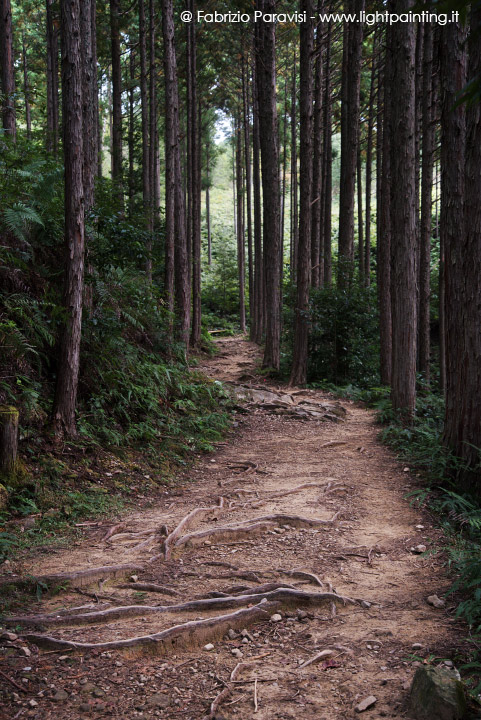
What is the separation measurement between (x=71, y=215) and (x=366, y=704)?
5981mm

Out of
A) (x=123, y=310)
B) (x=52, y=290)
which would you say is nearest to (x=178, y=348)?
(x=123, y=310)

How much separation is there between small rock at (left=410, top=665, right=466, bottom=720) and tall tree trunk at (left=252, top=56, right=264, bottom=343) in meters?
20.8

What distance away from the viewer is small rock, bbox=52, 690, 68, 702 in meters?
2.91

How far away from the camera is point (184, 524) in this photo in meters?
5.48

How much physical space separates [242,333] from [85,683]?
29.3 meters

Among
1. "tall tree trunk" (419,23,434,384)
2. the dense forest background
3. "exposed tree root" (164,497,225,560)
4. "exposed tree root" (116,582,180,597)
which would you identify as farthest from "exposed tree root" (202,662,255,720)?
"tall tree trunk" (419,23,434,384)

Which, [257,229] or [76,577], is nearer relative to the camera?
[76,577]

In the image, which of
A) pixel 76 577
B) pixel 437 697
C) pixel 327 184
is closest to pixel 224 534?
pixel 76 577

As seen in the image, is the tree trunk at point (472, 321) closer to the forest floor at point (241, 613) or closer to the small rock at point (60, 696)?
the forest floor at point (241, 613)

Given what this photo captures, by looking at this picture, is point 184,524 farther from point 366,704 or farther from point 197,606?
point 366,704

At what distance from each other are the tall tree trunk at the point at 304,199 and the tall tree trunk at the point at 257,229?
8.13m

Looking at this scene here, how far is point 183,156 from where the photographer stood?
3475 centimetres

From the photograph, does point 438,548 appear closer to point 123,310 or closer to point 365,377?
point 123,310

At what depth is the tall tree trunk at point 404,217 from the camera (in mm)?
9305
